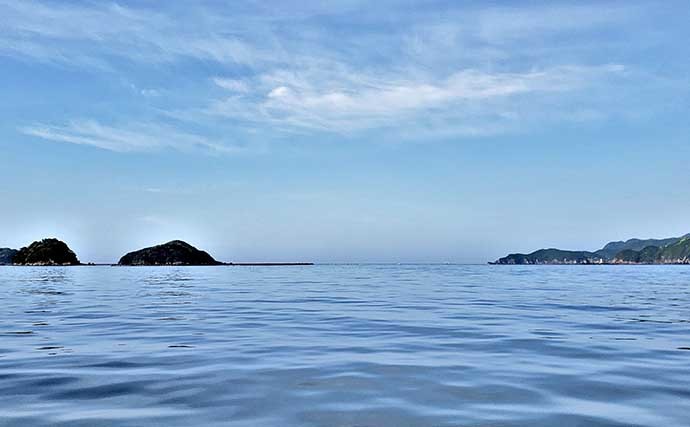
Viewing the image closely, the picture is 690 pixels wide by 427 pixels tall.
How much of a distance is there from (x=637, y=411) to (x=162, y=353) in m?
10.1

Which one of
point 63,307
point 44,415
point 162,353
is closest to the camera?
point 44,415

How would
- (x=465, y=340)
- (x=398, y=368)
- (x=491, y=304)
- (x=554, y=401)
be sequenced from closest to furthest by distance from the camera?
(x=554, y=401) < (x=398, y=368) < (x=465, y=340) < (x=491, y=304)

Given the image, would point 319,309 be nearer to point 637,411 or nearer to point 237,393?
point 237,393

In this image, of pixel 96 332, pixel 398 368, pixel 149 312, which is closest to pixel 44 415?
pixel 398 368

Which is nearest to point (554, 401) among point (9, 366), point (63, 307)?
point (9, 366)

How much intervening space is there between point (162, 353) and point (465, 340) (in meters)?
8.24

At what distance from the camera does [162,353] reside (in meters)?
12.4

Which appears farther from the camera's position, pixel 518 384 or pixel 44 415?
pixel 518 384

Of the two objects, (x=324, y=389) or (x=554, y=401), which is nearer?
(x=554, y=401)

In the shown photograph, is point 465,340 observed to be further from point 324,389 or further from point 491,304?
point 491,304

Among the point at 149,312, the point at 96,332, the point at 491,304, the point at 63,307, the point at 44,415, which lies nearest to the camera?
the point at 44,415

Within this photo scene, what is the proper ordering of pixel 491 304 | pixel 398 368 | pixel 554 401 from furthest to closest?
1. pixel 491 304
2. pixel 398 368
3. pixel 554 401

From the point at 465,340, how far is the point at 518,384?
18.0 ft

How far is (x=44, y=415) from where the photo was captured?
720 centimetres
